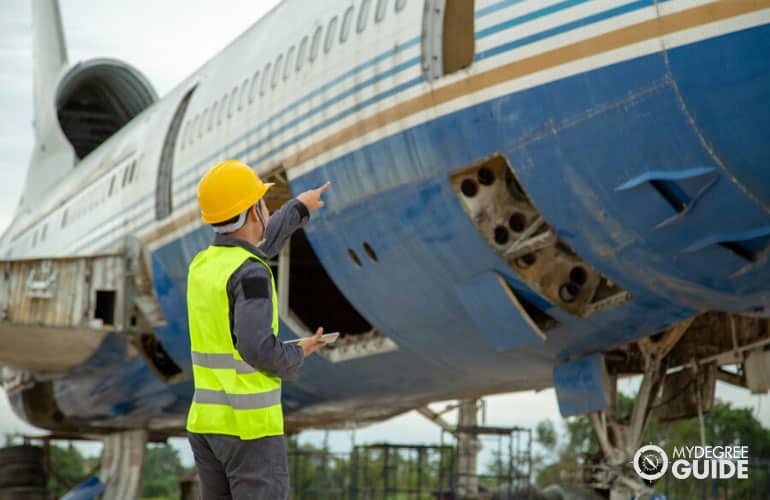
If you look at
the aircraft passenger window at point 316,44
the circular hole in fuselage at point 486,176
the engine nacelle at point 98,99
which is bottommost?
the circular hole in fuselage at point 486,176

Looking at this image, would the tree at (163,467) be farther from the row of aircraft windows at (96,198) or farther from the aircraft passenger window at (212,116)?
the aircraft passenger window at (212,116)

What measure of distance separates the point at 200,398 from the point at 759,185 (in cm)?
487

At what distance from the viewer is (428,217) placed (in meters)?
10.4

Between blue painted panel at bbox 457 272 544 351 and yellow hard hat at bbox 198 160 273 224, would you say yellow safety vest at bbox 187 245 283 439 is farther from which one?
blue painted panel at bbox 457 272 544 351

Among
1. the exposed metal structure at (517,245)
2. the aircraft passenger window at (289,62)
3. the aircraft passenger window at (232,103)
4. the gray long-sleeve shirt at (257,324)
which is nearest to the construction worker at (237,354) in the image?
the gray long-sleeve shirt at (257,324)

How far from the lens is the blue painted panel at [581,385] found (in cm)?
1063

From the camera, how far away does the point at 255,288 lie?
14.0ft

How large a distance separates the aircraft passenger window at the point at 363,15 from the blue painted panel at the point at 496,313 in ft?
8.14

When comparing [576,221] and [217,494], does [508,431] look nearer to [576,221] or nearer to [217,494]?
[576,221]

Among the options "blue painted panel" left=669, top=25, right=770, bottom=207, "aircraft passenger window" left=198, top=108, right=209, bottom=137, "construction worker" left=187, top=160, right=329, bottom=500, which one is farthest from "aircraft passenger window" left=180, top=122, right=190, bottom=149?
"construction worker" left=187, top=160, right=329, bottom=500

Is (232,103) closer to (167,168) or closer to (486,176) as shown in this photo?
(167,168)

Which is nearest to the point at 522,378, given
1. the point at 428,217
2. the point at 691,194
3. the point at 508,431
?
the point at 428,217

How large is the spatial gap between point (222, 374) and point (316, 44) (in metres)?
8.05

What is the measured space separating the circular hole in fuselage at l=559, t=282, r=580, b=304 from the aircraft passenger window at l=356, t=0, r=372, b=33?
2.93m
